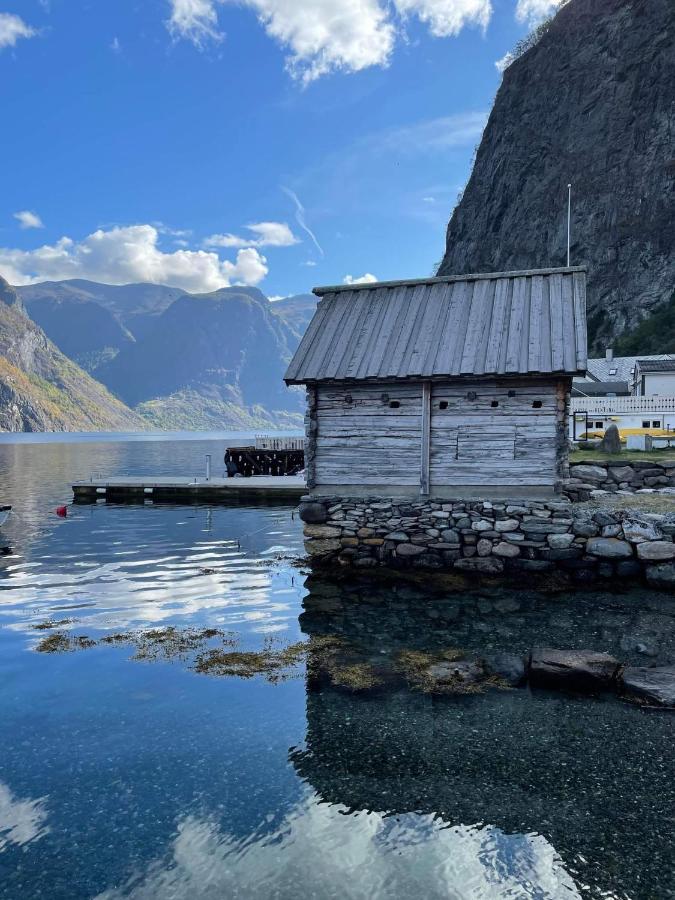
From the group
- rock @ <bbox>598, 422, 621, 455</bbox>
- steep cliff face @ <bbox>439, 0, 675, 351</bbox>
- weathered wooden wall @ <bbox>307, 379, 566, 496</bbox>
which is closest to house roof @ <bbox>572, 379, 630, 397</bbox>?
steep cliff face @ <bbox>439, 0, 675, 351</bbox>

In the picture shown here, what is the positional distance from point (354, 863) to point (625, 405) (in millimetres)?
40341

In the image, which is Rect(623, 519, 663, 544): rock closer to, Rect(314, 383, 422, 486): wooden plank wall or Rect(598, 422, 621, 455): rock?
Rect(314, 383, 422, 486): wooden plank wall

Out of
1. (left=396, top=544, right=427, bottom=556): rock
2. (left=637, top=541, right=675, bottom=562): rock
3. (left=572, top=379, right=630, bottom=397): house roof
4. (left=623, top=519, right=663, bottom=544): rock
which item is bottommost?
(left=396, top=544, right=427, bottom=556): rock

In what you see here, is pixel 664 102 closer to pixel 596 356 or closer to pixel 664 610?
pixel 596 356

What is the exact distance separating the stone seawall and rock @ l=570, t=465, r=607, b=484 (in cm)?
833

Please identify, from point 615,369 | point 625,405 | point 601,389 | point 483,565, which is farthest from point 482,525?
point 615,369

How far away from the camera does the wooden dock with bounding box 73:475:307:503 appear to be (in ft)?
113

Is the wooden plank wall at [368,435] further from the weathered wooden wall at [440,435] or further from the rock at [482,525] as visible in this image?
the rock at [482,525]

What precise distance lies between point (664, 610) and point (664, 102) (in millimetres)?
80425

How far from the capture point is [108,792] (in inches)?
257

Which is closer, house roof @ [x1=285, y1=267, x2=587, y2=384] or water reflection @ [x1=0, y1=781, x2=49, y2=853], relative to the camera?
water reflection @ [x1=0, y1=781, x2=49, y2=853]

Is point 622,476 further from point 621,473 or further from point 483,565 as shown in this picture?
point 483,565

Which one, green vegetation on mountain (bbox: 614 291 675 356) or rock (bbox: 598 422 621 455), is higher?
green vegetation on mountain (bbox: 614 291 675 356)

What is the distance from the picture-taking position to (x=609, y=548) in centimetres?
1487
